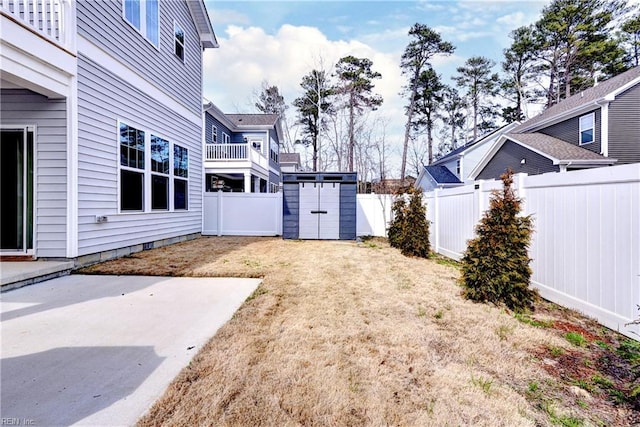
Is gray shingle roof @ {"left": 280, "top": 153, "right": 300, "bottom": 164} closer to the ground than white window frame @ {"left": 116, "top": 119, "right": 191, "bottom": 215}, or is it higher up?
higher up

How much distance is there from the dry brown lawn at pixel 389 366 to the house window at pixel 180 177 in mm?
5658

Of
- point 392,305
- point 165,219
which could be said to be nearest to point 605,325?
point 392,305

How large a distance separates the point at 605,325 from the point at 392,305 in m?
1.94

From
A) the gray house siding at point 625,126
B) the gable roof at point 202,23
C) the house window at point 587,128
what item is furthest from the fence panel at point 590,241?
the house window at point 587,128

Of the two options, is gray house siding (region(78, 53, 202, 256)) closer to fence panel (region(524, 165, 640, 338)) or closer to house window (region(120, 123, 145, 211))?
house window (region(120, 123, 145, 211))

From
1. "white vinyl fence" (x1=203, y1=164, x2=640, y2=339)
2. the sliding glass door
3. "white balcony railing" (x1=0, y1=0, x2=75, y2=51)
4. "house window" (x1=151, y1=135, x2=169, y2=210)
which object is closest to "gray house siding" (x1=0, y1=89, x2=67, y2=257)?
the sliding glass door

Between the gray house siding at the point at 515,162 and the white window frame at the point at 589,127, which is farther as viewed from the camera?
the white window frame at the point at 589,127

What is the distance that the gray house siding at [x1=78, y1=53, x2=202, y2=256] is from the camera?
17.3ft

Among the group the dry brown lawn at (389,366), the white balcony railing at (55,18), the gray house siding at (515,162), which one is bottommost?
the dry brown lawn at (389,366)

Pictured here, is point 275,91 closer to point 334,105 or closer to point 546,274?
point 334,105

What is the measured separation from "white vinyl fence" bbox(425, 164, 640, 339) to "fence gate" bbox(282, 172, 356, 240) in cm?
578

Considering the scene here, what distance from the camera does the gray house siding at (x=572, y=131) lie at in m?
12.0

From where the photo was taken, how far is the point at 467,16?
36.7 feet

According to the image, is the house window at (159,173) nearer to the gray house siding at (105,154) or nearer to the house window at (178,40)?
the gray house siding at (105,154)
